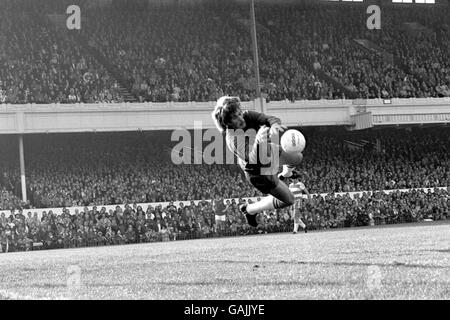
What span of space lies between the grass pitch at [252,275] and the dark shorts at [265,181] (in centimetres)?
117

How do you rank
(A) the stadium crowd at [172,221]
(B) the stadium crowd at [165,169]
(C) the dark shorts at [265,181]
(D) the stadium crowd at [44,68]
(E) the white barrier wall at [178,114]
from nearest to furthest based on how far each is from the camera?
(C) the dark shorts at [265,181] < (A) the stadium crowd at [172,221] < (B) the stadium crowd at [165,169] < (E) the white barrier wall at [178,114] < (D) the stadium crowd at [44,68]

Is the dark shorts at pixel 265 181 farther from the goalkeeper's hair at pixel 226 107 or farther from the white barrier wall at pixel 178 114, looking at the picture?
the white barrier wall at pixel 178 114

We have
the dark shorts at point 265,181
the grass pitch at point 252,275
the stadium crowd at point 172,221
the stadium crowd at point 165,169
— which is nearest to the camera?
the dark shorts at point 265,181

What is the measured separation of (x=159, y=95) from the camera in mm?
33625

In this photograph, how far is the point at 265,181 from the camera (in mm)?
8750

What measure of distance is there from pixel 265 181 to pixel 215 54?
29.1m

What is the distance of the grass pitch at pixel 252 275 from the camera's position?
887cm

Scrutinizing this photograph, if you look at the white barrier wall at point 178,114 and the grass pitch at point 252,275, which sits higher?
the white barrier wall at point 178,114

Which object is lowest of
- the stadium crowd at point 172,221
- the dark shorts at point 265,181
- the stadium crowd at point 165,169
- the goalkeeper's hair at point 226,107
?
the stadium crowd at point 172,221

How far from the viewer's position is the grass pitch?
8.87 meters

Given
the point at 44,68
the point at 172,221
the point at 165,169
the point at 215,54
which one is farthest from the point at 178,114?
the point at 172,221

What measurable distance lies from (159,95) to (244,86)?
3.83 metres

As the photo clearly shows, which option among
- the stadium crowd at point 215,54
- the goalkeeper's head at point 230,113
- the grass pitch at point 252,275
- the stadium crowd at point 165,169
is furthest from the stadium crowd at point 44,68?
the goalkeeper's head at point 230,113
